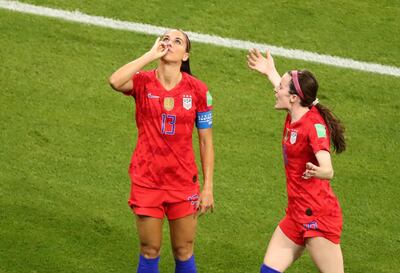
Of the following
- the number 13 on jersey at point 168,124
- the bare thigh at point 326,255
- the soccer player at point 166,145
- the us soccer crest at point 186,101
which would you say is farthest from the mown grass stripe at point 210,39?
the bare thigh at point 326,255

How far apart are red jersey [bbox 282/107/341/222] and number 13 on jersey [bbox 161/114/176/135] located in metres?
0.92

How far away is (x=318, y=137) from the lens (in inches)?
364

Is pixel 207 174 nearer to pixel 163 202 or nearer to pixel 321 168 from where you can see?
pixel 163 202

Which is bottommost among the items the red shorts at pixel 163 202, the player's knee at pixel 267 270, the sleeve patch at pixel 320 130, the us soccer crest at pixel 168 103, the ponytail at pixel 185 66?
the player's knee at pixel 267 270

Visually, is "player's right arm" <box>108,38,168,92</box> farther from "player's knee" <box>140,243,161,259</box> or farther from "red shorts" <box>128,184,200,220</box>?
"player's knee" <box>140,243,161,259</box>

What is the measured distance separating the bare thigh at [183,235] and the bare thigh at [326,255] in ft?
3.32

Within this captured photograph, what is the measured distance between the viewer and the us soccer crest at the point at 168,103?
944 centimetres

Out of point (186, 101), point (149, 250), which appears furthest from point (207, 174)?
point (149, 250)

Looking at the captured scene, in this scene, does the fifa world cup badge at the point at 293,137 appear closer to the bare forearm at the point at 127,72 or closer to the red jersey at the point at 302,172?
the red jersey at the point at 302,172

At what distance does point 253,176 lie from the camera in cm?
1202

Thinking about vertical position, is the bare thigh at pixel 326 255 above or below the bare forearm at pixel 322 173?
below

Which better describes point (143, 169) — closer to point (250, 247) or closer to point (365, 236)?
point (250, 247)

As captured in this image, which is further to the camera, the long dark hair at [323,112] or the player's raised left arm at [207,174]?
the player's raised left arm at [207,174]

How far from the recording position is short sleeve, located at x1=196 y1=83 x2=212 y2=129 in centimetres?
955
